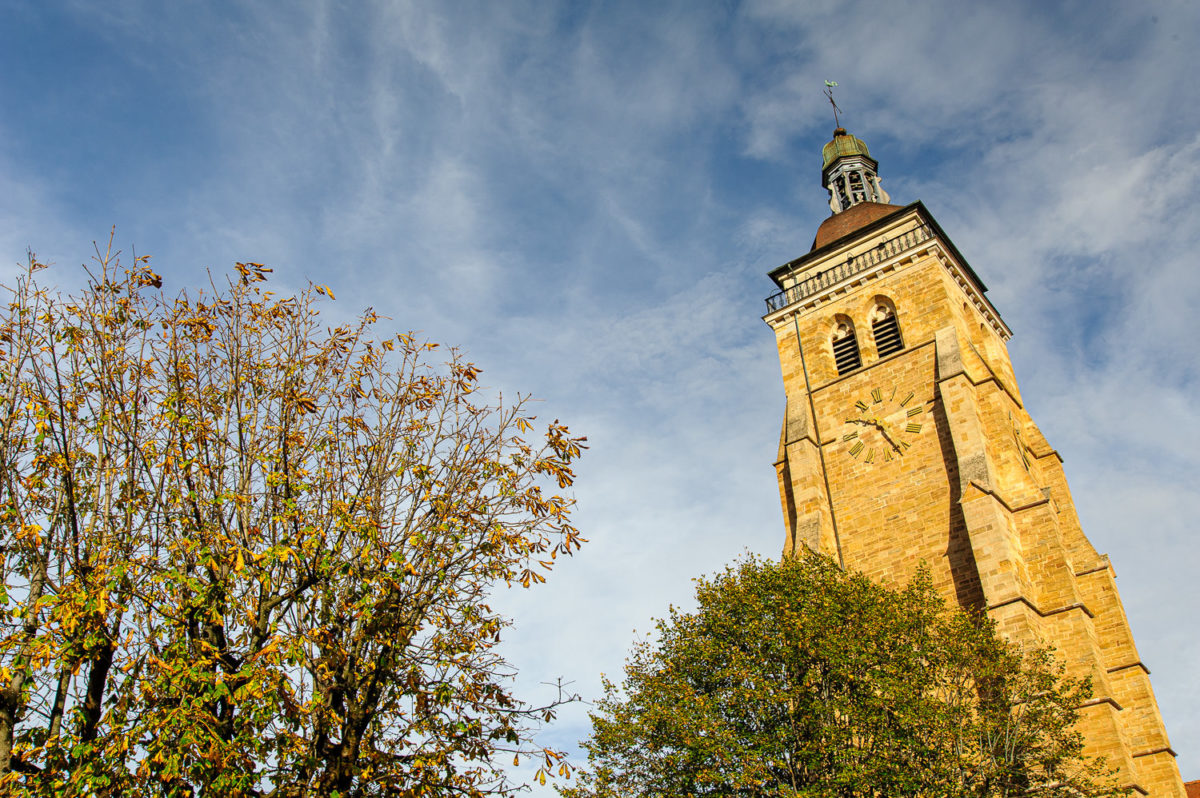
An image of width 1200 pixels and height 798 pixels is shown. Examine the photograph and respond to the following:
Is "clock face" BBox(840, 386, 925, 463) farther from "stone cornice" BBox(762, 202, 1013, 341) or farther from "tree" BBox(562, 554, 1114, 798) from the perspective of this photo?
"tree" BBox(562, 554, 1114, 798)

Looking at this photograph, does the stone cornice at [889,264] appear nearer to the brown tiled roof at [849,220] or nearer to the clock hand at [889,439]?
the brown tiled roof at [849,220]

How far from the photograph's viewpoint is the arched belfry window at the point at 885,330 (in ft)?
85.3

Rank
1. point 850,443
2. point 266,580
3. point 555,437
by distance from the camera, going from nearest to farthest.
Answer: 1. point 266,580
2. point 555,437
3. point 850,443

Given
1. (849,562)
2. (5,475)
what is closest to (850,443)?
(849,562)

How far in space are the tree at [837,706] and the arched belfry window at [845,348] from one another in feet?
32.7

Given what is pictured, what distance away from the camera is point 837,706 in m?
15.5

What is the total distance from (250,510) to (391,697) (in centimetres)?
207

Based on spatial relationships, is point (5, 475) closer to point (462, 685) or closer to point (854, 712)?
point (462, 685)

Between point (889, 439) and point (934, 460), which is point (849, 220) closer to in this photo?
point (889, 439)

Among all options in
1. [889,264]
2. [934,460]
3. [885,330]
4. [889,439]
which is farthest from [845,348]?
[934,460]

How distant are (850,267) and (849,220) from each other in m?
3.31

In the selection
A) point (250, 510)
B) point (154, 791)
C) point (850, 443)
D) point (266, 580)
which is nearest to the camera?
point (154, 791)

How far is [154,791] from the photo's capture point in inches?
267

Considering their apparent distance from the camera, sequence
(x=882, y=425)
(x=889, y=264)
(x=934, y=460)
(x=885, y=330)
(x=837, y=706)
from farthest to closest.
Result: 1. (x=889, y=264)
2. (x=885, y=330)
3. (x=882, y=425)
4. (x=934, y=460)
5. (x=837, y=706)
